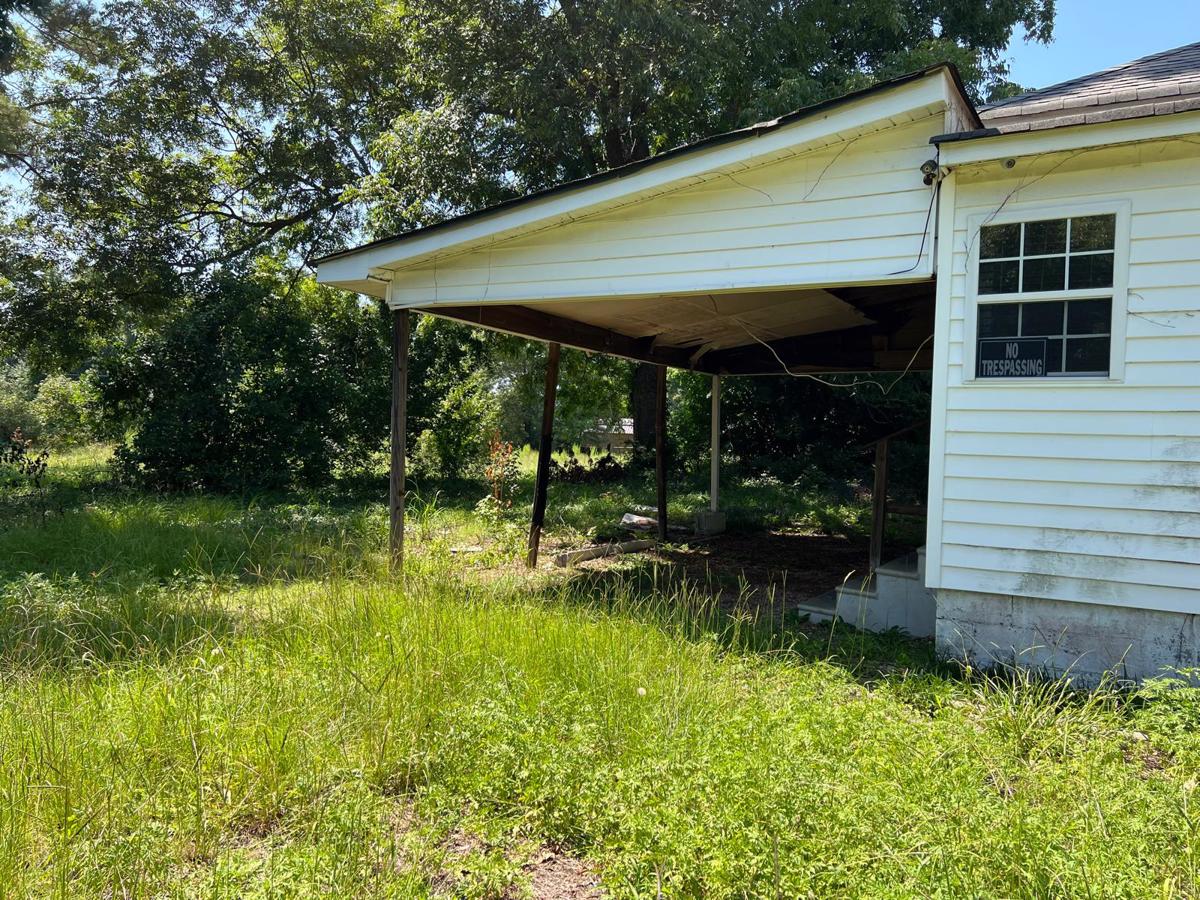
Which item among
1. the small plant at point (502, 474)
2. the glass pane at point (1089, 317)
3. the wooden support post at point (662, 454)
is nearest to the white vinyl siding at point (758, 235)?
the glass pane at point (1089, 317)

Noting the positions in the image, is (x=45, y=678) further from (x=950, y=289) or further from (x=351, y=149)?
(x=351, y=149)

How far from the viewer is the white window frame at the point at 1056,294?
408 centimetres

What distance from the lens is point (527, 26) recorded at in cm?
1135

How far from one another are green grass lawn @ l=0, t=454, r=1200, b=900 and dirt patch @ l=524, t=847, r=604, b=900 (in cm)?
2

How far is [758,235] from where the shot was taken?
15.7ft

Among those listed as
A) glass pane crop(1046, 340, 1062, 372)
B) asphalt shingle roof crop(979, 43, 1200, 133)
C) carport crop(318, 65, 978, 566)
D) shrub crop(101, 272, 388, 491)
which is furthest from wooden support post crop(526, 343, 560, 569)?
shrub crop(101, 272, 388, 491)

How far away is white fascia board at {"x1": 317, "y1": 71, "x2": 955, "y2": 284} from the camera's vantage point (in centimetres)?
417

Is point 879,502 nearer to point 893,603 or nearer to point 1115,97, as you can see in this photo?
point 893,603

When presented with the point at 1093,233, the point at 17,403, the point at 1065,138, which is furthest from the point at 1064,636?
the point at 17,403

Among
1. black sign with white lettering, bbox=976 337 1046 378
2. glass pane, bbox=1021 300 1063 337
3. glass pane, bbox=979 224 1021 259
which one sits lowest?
black sign with white lettering, bbox=976 337 1046 378

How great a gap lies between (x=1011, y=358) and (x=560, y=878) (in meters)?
3.71

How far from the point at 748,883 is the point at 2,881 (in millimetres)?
2053

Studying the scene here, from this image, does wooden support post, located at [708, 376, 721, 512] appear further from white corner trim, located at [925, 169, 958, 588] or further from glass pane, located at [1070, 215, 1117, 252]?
glass pane, located at [1070, 215, 1117, 252]

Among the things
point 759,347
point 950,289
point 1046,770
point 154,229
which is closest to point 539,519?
point 759,347
